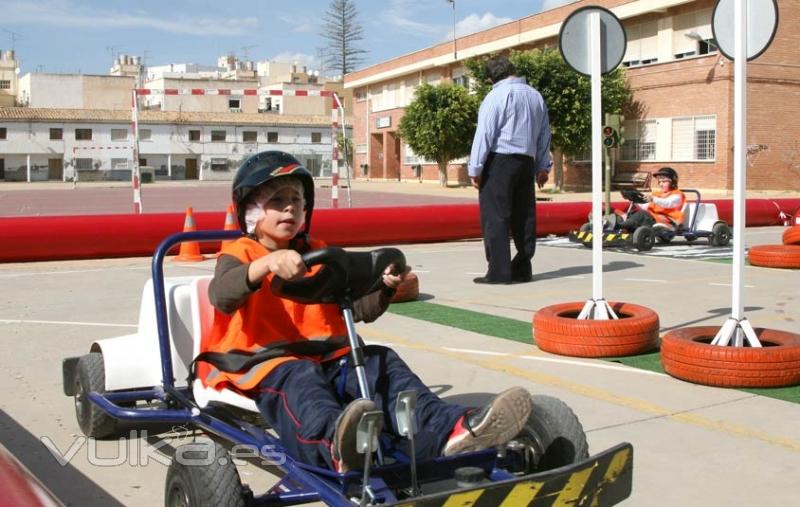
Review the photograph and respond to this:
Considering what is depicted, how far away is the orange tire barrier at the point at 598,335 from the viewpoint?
552 centimetres

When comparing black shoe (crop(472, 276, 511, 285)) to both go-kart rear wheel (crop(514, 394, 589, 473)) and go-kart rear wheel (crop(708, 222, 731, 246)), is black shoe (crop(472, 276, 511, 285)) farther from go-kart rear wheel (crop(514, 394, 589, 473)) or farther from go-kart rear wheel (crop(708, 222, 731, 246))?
go-kart rear wheel (crop(514, 394, 589, 473))

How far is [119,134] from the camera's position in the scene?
226ft

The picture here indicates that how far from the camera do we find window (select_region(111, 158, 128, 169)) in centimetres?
6353

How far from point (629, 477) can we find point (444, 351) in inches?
125

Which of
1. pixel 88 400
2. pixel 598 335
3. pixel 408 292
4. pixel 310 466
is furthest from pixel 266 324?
pixel 408 292

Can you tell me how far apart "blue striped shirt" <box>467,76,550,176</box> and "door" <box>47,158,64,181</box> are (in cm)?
6435

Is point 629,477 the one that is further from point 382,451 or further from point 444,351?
point 444,351

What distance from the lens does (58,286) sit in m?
9.11

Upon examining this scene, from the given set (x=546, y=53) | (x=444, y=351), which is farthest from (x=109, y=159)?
(x=444, y=351)

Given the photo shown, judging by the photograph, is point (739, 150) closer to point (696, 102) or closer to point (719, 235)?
point (719, 235)

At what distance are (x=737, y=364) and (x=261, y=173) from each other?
2.80 m

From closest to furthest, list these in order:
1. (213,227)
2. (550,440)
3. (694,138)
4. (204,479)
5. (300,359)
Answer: (204,479), (550,440), (300,359), (213,227), (694,138)

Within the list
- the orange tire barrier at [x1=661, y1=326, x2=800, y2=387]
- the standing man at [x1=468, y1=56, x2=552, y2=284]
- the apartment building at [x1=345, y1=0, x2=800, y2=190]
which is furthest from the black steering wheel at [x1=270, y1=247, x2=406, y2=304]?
the apartment building at [x1=345, y1=0, x2=800, y2=190]

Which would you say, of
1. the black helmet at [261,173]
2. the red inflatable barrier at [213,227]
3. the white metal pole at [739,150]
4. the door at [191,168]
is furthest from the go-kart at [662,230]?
the door at [191,168]
